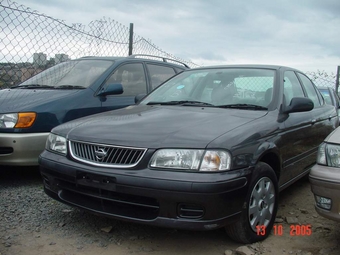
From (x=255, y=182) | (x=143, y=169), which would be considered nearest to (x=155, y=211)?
(x=143, y=169)

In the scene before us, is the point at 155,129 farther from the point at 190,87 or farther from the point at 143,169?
the point at 190,87

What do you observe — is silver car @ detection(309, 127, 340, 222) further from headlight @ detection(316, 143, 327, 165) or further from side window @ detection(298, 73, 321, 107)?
side window @ detection(298, 73, 321, 107)

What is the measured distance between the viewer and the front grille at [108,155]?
2508 millimetres

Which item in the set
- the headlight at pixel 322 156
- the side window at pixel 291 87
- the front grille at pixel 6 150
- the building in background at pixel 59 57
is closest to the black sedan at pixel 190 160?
the side window at pixel 291 87

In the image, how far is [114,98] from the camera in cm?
471

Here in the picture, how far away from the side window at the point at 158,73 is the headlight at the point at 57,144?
258 centimetres

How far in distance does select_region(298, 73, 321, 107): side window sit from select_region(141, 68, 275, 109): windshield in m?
0.93

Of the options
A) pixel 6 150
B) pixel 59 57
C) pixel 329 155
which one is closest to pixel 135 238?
pixel 329 155

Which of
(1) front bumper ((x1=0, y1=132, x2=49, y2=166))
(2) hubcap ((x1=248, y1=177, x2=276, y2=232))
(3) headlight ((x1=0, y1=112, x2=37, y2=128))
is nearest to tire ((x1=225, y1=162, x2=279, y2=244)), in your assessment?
(2) hubcap ((x1=248, y1=177, x2=276, y2=232))

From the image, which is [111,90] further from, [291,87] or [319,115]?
[319,115]

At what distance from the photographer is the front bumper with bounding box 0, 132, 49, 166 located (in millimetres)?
3777

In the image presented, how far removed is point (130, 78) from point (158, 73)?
2.19 feet

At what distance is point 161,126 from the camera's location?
276 cm
